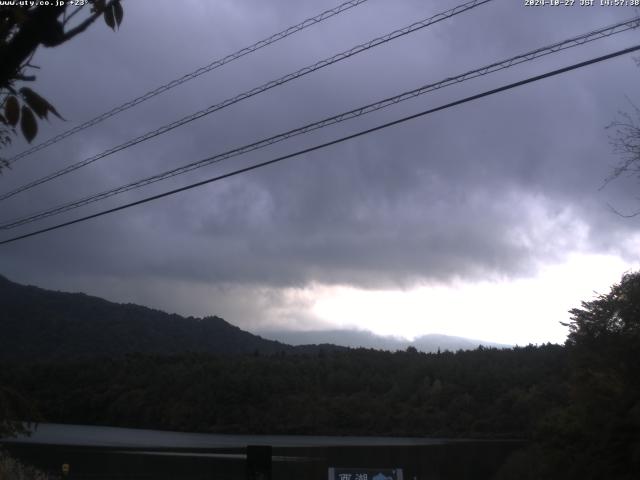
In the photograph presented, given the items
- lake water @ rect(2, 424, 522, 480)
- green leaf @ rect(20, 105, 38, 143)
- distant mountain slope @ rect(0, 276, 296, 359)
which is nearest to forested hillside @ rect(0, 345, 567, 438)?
distant mountain slope @ rect(0, 276, 296, 359)

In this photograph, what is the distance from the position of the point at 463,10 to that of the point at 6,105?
9.57m

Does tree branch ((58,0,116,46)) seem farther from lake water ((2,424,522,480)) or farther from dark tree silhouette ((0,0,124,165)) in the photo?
lake water ((2,424,522,480))

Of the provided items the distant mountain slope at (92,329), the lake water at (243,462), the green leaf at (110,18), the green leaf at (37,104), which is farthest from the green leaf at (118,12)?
the distant mountain slope at (92,329)

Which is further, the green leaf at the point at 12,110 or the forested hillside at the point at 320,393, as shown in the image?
the forested hillside at the point at 320,393

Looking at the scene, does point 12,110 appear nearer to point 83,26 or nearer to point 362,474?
point 83,26

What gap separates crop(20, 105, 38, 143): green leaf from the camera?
3451 mm

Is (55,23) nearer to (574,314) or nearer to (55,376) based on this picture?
(574,314)

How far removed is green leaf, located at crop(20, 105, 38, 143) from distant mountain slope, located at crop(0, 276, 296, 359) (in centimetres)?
6091

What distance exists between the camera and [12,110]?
3445 millimetres

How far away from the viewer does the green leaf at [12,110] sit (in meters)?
3.44

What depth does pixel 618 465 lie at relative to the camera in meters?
22.4

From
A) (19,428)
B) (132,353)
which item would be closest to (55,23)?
(19,428)

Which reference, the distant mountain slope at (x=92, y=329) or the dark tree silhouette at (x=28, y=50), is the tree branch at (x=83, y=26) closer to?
the dark tree silhouette at (x=28, y=50)

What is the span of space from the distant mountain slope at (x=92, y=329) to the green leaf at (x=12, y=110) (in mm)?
60908
